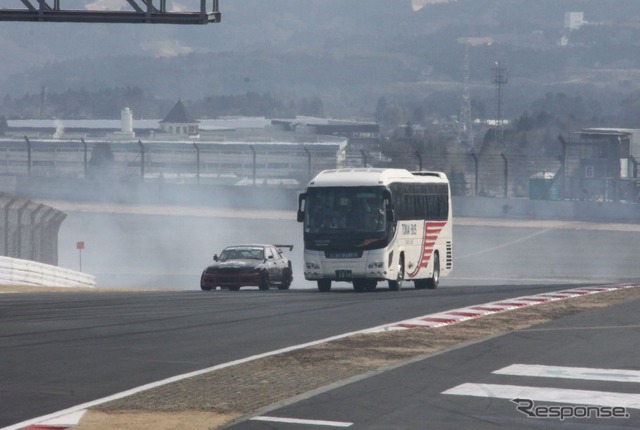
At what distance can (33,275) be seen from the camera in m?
31.2

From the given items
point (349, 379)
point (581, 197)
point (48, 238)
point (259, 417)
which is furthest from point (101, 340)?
point (581, 197)

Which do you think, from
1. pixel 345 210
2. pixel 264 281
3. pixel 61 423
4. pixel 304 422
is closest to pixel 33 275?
pixel 264 281

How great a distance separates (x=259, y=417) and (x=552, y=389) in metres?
3.04

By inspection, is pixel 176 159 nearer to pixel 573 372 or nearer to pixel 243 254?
pixel 243 254

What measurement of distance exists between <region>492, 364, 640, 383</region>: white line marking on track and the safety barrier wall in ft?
64.3

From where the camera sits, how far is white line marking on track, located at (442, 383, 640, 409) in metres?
10.7

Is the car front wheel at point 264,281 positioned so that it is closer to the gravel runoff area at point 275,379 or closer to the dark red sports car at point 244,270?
the dark red sports car at point 244,270

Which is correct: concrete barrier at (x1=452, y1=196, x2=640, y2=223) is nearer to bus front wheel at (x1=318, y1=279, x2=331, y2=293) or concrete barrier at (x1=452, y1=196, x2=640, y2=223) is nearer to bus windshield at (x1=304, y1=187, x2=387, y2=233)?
bus front wheel at (x1=318, y1=279, x2=331, y2=293)

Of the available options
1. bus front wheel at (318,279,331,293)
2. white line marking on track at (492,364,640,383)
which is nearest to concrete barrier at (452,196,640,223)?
bus front wheel at (318,279,331,293)

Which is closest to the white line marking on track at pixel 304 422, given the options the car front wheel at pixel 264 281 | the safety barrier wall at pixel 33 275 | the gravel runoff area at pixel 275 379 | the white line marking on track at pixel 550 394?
the gravel runoff area at pixel 275 379

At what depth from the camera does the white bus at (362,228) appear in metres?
26.6

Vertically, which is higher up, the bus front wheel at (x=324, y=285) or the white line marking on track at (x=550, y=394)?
the white line marking on track at (x=550, y=394)

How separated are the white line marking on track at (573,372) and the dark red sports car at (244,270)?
17751 millimetres

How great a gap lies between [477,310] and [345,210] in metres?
8.28
